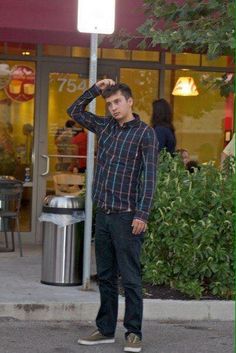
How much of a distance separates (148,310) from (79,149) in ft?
13.7

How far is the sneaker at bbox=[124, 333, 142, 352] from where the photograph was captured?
20.7ft

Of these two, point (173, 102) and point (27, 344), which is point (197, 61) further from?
point (27, 344)

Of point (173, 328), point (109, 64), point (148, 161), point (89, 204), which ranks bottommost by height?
point (173, 328)

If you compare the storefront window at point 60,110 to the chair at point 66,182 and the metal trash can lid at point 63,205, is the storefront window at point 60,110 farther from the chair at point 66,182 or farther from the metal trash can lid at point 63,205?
the metal trash can lid at point 63,205

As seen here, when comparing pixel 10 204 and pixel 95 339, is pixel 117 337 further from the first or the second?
pixel 10 204

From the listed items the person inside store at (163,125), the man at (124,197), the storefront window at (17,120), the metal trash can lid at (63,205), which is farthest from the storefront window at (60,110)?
the man at (124,197)

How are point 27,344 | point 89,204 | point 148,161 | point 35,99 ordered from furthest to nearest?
1. point 35,99
2. point 89,204
3. point 27,344
4. point 148,161

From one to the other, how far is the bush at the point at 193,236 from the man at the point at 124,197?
5.28ft

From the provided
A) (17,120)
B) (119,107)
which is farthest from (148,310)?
(17,120)

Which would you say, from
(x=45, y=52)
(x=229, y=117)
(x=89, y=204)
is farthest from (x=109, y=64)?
(x=89, y=204)

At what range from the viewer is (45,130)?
1123cm

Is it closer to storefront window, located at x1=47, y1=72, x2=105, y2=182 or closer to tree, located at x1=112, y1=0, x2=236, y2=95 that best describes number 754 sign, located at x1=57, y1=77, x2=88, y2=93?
storefront window, located at x1=47, y1=72, x2=105, y2=182

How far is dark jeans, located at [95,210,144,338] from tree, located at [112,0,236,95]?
1685 millimetres

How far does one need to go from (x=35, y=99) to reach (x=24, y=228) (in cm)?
176
